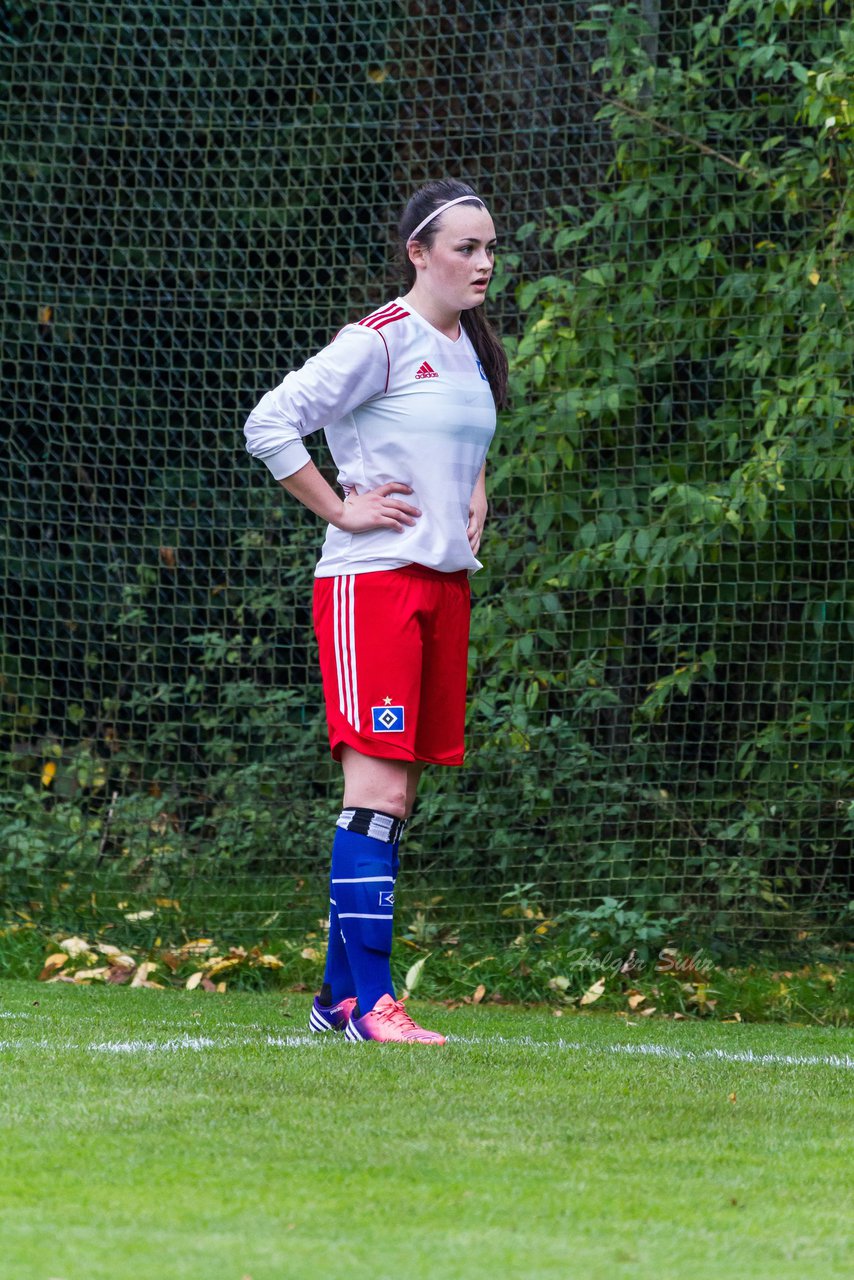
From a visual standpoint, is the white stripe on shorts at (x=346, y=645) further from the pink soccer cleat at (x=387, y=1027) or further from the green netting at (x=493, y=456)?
the green netting at (x=493, y=456)

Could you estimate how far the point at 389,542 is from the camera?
344 centimetres

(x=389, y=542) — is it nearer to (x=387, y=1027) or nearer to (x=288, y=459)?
(x=288, y=459)

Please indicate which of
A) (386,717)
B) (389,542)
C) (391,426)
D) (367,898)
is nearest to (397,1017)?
(367,898)

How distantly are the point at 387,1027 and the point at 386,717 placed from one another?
0.62m

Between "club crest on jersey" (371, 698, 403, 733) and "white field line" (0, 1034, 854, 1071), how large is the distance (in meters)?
0.64

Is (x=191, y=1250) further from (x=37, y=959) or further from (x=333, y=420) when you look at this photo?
(x=37, y=959)

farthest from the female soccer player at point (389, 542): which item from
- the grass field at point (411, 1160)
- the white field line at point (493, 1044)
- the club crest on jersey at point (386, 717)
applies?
the grass field at point (411, 1160)

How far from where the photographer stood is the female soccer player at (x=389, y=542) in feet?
11.2

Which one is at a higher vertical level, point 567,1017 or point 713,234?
point 713,234

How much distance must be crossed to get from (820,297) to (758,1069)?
2842mm

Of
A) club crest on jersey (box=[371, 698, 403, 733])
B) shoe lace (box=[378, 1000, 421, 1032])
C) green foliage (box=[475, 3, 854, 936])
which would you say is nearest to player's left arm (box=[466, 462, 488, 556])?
club crest on jersey (box=[371, 698, 403, 733])

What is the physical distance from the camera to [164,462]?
6289mm

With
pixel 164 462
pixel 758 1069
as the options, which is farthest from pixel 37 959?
pixel 758 1069

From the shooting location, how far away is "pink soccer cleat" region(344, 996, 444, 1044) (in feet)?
11.0
